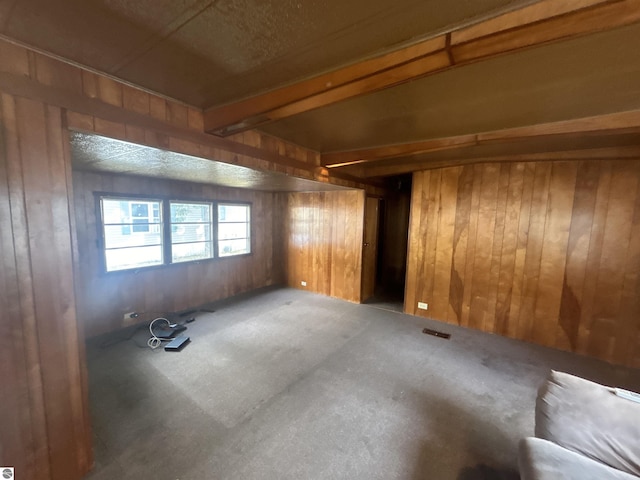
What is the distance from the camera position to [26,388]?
1.24 metres

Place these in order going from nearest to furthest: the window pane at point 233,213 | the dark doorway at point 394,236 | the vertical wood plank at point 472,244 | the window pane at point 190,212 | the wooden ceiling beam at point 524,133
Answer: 1. the wooden ceiling beam at point 524,133
2. the vertical wood plank at point 472,244
3. the window pane at point 190,212
4. the window pane at point 233,213
5. the dark doorway at point 394,236

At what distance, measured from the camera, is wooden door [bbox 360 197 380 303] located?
15.6 ft

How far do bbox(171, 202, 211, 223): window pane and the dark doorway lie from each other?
363cm

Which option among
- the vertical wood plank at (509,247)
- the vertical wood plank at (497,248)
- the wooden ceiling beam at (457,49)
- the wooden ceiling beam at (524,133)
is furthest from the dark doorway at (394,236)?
the wooden ceiling beam at (457,49)

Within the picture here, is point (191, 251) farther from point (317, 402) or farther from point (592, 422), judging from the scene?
point (592, 422)

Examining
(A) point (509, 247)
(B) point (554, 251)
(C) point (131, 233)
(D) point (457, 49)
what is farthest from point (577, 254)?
(C) point (131, 233)

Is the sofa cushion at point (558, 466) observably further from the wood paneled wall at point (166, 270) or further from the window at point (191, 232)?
the window at point (191, 232)

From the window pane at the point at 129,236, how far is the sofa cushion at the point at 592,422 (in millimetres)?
4474

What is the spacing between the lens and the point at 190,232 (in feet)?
13.8

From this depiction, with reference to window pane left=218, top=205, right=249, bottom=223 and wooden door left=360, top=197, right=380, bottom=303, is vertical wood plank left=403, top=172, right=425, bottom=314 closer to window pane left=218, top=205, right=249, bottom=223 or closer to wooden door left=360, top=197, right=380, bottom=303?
wooden door left=360, top=197, right=380, bottom=303

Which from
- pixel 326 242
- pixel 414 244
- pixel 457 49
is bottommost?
pixel 326 242

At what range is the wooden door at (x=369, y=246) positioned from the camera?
15.6 ft

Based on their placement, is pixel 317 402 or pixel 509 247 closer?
pixel 317 402

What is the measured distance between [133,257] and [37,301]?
2.56 metres
